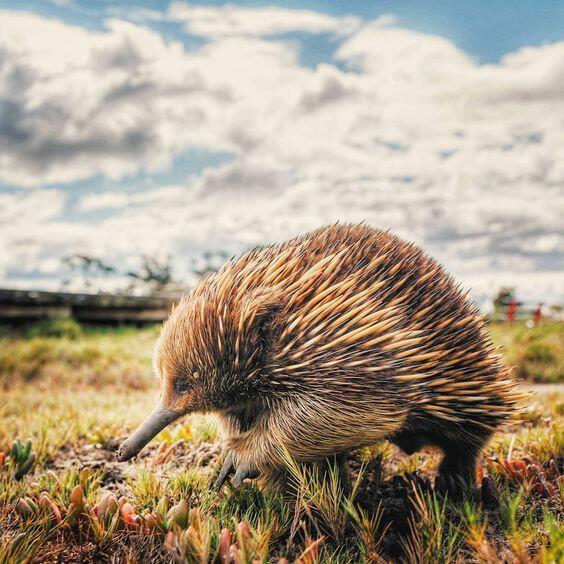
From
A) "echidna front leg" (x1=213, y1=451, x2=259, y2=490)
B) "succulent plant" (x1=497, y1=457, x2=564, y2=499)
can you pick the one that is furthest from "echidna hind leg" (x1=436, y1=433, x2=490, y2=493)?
"echidna front leg" (x1=213, y1=451, x2=259, y2=490)

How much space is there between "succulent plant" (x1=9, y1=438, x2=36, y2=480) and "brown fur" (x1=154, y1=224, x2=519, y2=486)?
68.1 inches


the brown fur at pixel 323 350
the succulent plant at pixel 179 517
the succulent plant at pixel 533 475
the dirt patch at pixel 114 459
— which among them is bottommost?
the dirt patch at pixel 114 459

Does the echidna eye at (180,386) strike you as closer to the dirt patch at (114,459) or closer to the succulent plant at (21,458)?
the dirt patch at (114,459)

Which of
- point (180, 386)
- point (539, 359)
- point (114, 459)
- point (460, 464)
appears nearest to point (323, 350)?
point (180, 386)

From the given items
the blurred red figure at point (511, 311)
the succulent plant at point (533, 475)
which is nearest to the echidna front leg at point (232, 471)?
the succulent plant at point (533, 475)

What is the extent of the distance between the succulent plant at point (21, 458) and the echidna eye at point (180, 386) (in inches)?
68.4

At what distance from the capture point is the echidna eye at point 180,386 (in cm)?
342

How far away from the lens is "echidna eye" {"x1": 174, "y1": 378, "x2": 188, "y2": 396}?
135 inches

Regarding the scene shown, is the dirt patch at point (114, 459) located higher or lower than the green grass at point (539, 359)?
lower

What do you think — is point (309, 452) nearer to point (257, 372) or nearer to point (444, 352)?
point (257, 372)

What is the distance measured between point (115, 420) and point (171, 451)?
1.24 meters

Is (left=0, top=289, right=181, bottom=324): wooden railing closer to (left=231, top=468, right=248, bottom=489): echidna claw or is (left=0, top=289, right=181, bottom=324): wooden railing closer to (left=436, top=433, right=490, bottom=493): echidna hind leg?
(left=436, top=433, right=490, bottom=493): echidna hind leg

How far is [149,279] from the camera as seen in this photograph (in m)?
23.8

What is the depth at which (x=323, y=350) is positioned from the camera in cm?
319
